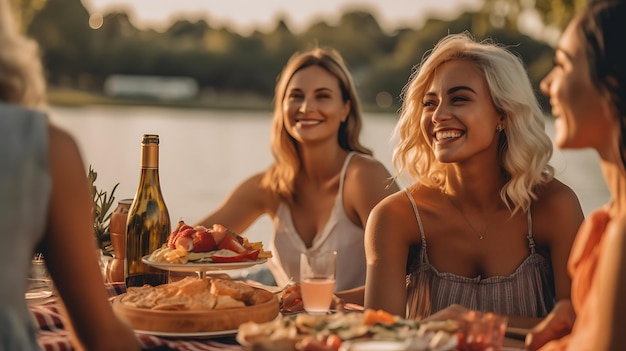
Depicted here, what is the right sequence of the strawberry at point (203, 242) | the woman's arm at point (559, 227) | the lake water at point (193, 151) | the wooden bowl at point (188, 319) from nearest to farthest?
1. the wooden bowl at point (188, 319)
2. the strawberry at point (203, 242)
3. the woman's arm at point (559, 227)
4. the lake water at point (193, 151)

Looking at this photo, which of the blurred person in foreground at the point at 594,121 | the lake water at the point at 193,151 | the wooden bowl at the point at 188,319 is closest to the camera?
the blurred person in foreground at the point at 594,121

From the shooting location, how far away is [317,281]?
2.44 m

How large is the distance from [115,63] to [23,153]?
22.0m

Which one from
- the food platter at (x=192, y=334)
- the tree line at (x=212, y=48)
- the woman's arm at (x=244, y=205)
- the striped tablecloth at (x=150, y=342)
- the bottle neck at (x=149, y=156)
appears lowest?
the striped tablecloth at (x=150, y=342)

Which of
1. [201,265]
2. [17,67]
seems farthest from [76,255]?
[201,265]

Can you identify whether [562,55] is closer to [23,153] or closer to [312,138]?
[23,153]

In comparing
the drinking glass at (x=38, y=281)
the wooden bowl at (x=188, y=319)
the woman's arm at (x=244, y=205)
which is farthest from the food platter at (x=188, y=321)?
the woman's arm at (x=244, y=205)

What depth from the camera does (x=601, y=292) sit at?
1.57 metres

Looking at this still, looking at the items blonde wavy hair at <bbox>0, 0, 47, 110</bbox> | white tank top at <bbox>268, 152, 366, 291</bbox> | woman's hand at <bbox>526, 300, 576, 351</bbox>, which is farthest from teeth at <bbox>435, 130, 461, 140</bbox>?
blonde wavy hair at <bbox>0, 0, 47, 110</bbox>

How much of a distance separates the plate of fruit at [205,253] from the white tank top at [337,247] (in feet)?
4.64

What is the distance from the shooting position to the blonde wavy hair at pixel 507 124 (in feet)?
9.62

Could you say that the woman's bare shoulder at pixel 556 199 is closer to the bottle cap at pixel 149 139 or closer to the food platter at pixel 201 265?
the food platter at pixel 201 265

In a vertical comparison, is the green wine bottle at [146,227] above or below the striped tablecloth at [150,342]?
above

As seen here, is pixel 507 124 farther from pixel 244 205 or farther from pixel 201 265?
pixel 244 205
